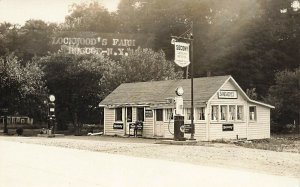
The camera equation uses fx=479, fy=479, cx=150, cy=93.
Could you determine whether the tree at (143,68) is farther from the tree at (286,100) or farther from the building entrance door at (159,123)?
the building entrance door at (159,123)

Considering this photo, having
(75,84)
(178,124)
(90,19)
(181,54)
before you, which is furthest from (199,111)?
(90,19)

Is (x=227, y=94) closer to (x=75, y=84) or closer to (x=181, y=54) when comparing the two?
(x=181, y=54)

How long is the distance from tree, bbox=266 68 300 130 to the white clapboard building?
892cm

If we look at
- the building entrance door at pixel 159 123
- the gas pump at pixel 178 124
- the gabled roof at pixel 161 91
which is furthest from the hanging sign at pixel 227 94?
the gas pump at pixel 178 124

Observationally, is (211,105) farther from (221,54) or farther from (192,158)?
(221,54)

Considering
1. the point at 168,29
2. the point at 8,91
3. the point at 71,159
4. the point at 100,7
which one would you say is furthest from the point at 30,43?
the point at 71,159

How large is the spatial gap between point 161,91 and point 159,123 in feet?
8.45

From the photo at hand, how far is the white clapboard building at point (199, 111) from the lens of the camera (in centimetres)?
2797

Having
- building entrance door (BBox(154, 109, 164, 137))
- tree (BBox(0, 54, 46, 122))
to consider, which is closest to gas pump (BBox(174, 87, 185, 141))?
building entrance door (BBox(154, 109, 164, 137))

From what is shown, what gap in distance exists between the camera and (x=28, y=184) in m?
9.83

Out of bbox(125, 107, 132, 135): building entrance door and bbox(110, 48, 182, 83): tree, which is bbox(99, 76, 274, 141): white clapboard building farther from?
bbox(110, 48, 182, 83): tree

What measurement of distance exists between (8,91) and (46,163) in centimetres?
2462

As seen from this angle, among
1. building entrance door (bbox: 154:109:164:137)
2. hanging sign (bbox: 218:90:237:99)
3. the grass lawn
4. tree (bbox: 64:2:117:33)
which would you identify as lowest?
the grass lawn

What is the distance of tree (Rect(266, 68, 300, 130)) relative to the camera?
39875 millimetres
